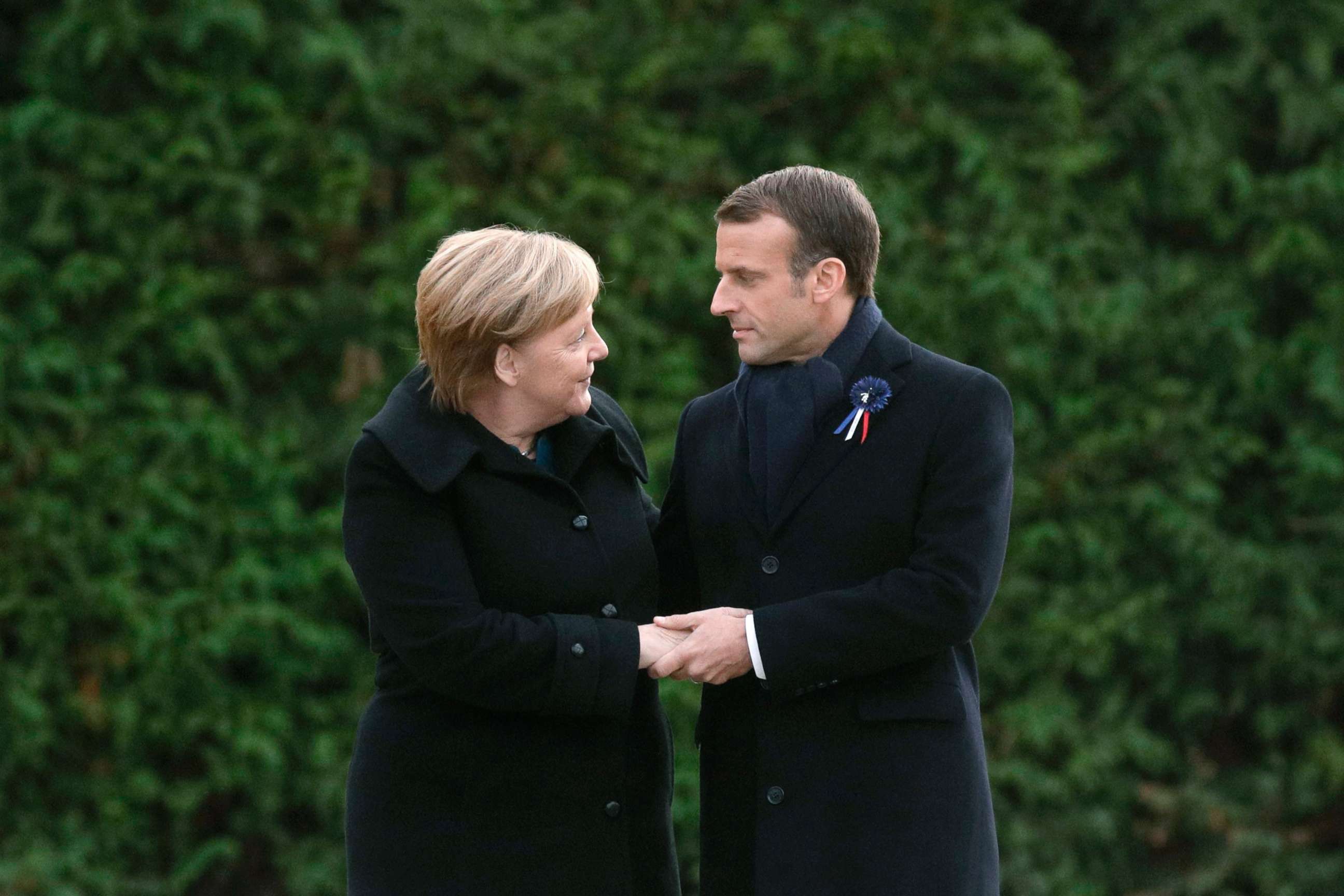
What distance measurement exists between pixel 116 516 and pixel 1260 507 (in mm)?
3883

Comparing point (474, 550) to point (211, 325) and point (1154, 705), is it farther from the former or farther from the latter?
point (1154, 705)

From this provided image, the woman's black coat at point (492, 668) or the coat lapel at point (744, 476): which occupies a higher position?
the coat lapel at point (744, 476)

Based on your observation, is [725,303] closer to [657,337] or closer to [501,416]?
[501,416]

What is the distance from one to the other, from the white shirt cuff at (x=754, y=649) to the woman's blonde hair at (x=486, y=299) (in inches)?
24.5

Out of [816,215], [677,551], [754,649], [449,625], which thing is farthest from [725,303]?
[449,625]

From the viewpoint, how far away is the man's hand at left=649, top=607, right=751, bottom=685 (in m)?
2.74

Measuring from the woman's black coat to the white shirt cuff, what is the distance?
20cm

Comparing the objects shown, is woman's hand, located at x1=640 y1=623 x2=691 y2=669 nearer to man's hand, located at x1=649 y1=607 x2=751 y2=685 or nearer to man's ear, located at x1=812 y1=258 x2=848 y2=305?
man's hand, located at x1=649 y1=607 x2=751 y2=685

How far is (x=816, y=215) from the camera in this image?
2.81 m

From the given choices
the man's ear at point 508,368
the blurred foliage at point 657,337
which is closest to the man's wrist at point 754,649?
the man's ear at point 508,368

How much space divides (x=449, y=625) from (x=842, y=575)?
690mm

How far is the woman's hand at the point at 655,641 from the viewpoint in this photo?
2779 millimetres

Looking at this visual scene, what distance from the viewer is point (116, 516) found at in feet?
16.5

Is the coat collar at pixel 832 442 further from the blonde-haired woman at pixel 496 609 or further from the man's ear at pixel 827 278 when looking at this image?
the blonde-haired woman at pixel 496 609
